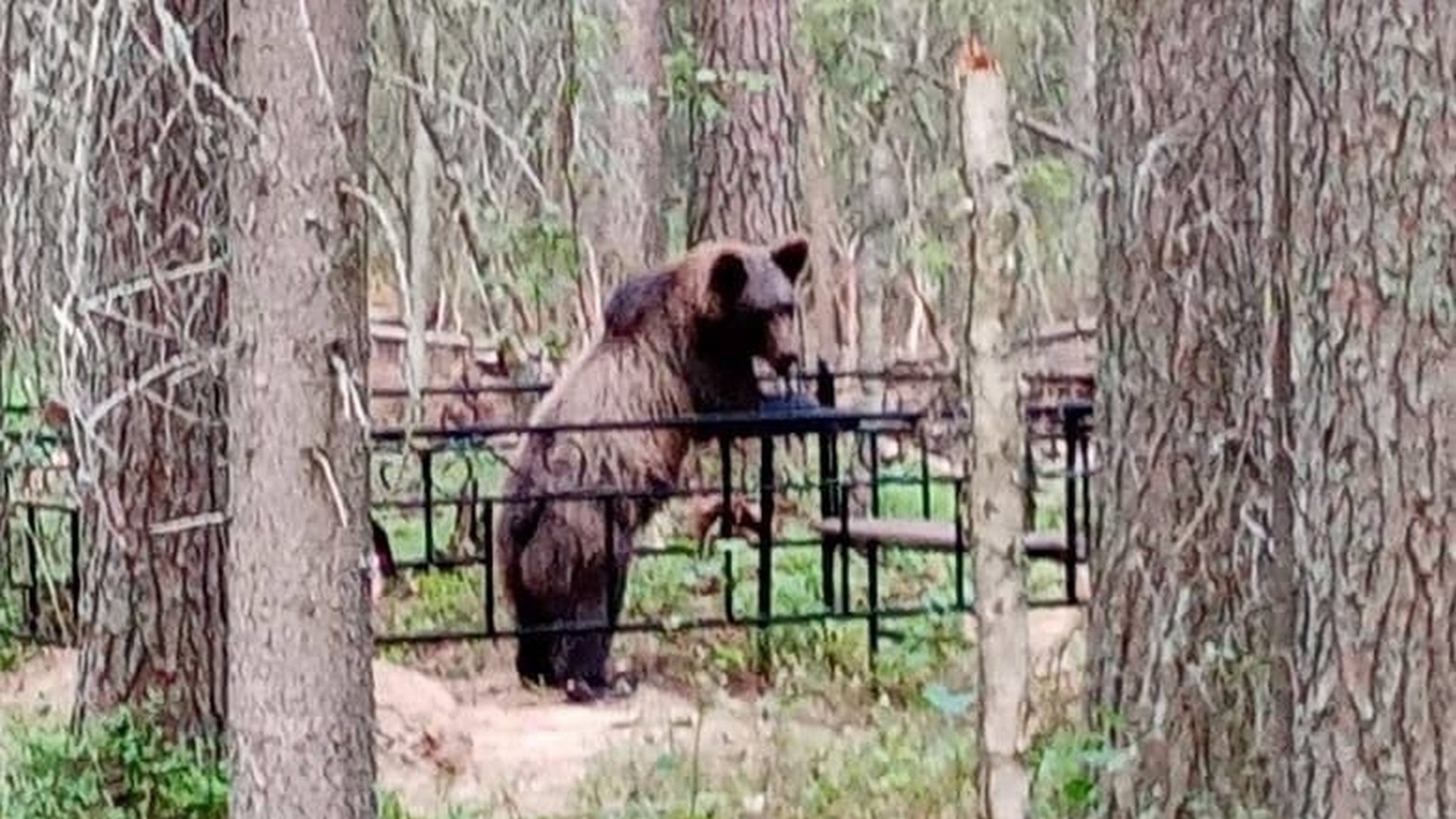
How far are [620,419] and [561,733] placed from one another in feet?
4.90

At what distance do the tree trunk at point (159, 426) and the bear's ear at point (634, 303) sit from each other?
336 cm

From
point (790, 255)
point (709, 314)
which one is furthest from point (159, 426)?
point (790, 255)

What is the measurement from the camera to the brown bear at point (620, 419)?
34.6 ft

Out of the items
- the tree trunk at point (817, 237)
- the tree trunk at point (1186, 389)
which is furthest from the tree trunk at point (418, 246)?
the tree trunk at point (817, 237)

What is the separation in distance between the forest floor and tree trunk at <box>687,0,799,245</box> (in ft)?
14.9

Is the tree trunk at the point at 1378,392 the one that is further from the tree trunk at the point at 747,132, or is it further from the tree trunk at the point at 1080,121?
the tree trunk at the point at 1080,121

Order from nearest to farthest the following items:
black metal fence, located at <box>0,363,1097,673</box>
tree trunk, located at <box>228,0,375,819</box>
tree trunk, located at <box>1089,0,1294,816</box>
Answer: tree trunk, located at <box>228,0,375,819</box>
tree trunk, located at <box>1089,0,1294,816</box>
black metal fence, located at <box>0,363,1097,673</box>

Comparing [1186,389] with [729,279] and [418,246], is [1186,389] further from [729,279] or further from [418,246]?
[418,246]

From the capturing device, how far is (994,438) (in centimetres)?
520

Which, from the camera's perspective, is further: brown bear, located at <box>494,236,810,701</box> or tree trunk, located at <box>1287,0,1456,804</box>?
brown bear, located at <box>494,236,810,701</box>

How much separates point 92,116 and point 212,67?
5.46ft

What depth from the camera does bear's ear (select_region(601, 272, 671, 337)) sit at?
11.1 m

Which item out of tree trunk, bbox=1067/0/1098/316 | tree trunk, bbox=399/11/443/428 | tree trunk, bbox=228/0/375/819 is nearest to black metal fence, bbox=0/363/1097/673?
tree trunk, bbox=399/11/443/428

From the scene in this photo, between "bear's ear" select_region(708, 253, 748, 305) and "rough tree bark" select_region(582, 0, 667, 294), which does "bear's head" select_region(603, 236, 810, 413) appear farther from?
"rough tree bark" select_region(582, 0, 667, 294)
